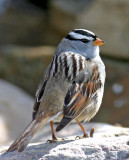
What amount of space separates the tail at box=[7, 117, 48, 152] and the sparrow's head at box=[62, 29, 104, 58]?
4.61 feet

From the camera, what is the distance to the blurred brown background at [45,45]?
30.2 feet

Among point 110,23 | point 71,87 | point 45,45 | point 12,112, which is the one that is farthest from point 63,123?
point 45,45

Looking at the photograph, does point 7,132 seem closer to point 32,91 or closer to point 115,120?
point 115,120

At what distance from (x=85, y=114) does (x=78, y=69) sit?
0.56 m

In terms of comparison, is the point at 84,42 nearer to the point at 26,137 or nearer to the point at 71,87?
the point at 71,87

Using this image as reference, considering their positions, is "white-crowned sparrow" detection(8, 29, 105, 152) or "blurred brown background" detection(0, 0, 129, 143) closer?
"white-crowned sparrow" detection(8, 29, 105, 152)

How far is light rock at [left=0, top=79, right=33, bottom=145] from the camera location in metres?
7.95

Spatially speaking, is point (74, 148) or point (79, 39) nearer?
point (74, 148)

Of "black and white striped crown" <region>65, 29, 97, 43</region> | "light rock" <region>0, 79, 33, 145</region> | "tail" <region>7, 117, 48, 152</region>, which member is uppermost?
"black and white striped crown" <region>65, 29, 97, 43</region>

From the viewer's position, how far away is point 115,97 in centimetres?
1022

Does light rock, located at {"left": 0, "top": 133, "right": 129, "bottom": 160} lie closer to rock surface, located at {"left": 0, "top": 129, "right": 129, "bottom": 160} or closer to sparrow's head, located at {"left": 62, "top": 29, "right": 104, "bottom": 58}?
rock surface, located at {"left": 0, "top": 129, "right": 129, "bottom": 160}

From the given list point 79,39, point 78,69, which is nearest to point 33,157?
point 78,69

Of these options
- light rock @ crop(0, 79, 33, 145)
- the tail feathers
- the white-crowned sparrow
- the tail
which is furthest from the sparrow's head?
light rock @ crop(0, 79, 33, 145)

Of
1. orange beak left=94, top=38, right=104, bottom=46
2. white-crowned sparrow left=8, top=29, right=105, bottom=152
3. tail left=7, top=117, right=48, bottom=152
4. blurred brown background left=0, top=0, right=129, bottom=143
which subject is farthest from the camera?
blurred brown background left=0, top=0, right=129, bottom=143
